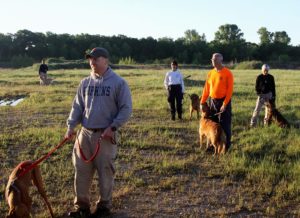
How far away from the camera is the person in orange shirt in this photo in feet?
25.1

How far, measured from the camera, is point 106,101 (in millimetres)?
4770

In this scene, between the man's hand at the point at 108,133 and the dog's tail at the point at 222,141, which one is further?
the dog's tail at the point at 222,141

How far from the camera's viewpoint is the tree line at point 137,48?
70.0 meters

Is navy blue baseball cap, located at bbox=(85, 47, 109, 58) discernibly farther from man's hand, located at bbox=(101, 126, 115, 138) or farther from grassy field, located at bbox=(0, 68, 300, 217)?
grassy field, located at bbox=(0, 68, 300, 217)

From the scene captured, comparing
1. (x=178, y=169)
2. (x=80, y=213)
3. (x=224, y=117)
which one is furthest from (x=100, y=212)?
(x=224, y=117)

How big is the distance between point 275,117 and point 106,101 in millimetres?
6620

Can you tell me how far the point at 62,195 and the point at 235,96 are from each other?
1228 cm

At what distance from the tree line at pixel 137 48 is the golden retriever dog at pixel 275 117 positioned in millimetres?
56633

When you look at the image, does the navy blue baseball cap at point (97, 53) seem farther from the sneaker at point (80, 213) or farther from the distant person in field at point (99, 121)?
the sneaker at point (80, 213)

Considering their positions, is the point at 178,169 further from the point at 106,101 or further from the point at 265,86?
the point at 265,86

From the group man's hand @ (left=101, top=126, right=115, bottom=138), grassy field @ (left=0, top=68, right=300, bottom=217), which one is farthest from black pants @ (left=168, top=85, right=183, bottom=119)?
man's hand @ (left=101, top=126, right=115, bottom=138)

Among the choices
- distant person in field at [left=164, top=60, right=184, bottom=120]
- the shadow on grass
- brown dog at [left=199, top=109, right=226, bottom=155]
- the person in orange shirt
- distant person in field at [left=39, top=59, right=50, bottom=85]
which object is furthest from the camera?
distant person in field at [left=39, top=59, right=50, bottom=85]

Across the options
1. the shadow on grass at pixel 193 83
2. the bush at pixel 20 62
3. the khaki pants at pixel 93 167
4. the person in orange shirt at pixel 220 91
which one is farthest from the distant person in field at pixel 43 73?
the bush at pixel 20 62

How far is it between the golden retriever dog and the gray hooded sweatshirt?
21.1 ft
